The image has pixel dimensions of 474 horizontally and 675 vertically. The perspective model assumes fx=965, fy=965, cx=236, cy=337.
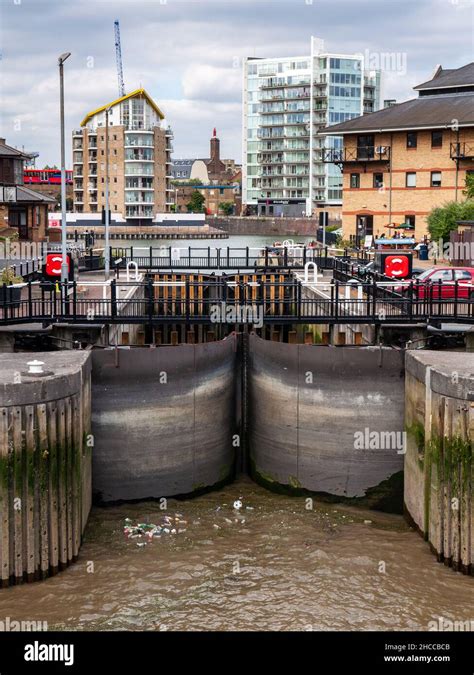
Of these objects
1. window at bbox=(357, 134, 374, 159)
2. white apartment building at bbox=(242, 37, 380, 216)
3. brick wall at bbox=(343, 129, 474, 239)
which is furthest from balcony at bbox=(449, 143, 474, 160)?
white apartment building at bbox=(242, 37, 380, 216)

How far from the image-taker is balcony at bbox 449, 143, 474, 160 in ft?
229

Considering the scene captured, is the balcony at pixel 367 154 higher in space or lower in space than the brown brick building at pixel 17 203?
higher

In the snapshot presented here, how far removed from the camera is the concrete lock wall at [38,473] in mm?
16781

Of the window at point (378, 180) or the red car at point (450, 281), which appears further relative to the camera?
the window at point (378, 180)

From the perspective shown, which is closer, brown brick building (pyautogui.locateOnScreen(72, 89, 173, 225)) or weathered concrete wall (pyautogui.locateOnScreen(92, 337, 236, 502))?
weathered concrete wall (pyautogui.locateOnScreen(92, 337, 236, 502))

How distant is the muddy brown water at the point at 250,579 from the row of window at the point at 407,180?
54.9 m

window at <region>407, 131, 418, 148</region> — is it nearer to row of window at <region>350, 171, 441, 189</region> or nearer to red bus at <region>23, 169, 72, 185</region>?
row of window at <region>350, 171, 441, 189</region>

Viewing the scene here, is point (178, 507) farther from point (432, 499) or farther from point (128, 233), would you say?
point (128, 233)

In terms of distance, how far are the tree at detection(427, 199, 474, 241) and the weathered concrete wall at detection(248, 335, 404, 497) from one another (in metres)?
38.2

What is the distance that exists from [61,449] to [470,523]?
7.55 meters

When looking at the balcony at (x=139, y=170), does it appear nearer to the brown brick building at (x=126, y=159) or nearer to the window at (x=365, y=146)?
the brown brick building at (x=126, y=159)

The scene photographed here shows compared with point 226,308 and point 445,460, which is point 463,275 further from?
point 445,460

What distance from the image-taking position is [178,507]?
21.2 metres

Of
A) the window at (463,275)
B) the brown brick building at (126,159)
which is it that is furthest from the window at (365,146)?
the brown brick building at (126,159)
